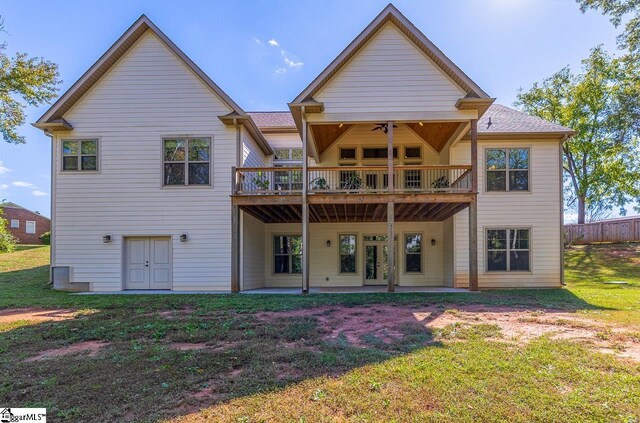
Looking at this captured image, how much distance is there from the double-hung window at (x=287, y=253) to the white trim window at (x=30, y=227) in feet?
99.1

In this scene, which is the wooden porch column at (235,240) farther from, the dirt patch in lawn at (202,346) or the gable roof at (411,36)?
the dirt patch in lawn at (202,346)

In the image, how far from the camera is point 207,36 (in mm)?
14102

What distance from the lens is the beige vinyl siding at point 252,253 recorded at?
1227 cm

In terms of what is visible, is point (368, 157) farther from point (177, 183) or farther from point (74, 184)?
point (74, 184)

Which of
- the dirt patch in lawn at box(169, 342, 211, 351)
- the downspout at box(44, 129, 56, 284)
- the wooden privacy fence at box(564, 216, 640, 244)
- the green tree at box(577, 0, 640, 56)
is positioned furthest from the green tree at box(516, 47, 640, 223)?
the downspout at box(44, 129, 56, 284)

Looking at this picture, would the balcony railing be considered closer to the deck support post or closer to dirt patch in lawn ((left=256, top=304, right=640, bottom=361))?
the deck support post

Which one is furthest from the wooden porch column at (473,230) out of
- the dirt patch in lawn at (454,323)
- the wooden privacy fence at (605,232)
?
the wooden privacy fence at (605,232)

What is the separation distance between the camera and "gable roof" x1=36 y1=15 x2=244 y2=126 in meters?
11.7

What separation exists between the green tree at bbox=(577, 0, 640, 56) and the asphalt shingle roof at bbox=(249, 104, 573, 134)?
301 inches

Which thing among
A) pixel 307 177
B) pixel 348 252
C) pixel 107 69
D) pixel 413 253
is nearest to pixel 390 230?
pixel 307 177

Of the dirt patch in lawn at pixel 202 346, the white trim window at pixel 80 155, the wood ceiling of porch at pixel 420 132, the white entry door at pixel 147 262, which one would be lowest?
the dirt patch in lawn at pixel 202 346

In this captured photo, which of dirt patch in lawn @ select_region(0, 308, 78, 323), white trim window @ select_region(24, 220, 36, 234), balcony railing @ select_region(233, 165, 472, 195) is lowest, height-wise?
dirt patch in lawn @ select_region(0, 308, 78, 323)

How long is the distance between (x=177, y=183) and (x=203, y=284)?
137 inches

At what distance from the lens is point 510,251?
1299 cm
